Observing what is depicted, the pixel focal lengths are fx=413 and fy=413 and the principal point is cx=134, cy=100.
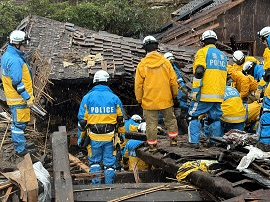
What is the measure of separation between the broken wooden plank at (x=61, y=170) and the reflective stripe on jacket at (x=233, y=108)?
11.7ft

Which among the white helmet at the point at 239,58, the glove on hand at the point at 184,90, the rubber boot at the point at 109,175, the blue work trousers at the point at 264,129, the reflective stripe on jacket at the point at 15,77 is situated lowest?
the rubber boot at the point at 109,175

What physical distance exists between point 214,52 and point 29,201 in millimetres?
4023

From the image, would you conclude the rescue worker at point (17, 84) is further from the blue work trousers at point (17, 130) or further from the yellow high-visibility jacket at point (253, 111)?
the yellow high-visibility jacket at point (253, 111)

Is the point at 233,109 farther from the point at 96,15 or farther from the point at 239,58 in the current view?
the point at 96,15

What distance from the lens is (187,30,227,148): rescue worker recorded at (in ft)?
22.2

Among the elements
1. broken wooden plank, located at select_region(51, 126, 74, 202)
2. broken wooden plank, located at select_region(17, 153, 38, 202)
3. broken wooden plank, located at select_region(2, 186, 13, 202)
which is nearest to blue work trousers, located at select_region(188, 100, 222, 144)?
broken wooden plank, located at select_region(51, 126, 74, 202)

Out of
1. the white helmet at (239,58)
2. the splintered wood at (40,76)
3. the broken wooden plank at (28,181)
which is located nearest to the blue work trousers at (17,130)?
the splintered wood at (40,76)

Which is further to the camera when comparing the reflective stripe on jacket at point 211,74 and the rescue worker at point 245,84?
the rescue worker at point 245,84

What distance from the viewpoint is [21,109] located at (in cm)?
739

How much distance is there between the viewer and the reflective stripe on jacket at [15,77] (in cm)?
716

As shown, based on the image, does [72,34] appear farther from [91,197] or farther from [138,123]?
[91,197]

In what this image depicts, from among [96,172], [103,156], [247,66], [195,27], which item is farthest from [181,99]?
[195,27]

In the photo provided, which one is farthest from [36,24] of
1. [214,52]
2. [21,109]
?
→ [214,52]

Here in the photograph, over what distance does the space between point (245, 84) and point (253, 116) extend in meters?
1.58
